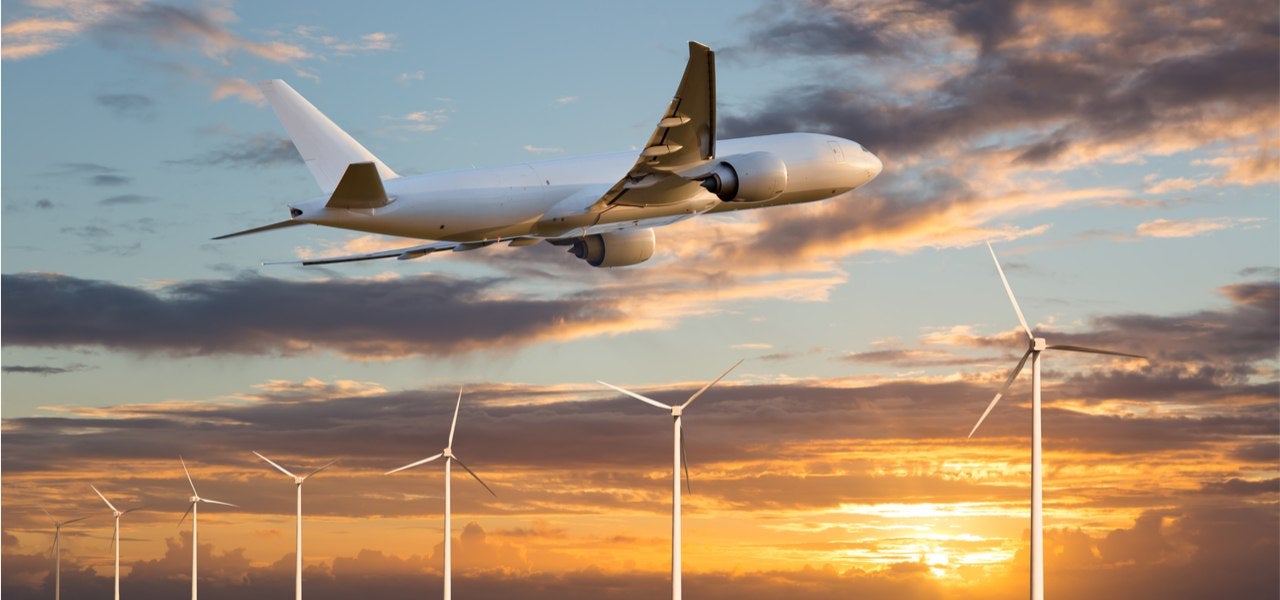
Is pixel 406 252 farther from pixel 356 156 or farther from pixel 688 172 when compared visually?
pixel 688 172

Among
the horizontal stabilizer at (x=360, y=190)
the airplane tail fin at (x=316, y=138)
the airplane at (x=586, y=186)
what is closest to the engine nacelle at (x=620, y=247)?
the airplane at (x=586, y=186)

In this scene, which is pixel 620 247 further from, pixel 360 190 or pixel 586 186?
pixel 360 190

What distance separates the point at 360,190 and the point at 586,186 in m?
11.8

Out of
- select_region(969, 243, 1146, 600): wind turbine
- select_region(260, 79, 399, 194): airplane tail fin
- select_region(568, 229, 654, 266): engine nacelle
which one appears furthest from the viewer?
select_region(568, 229, 654, 266): engine nacelle

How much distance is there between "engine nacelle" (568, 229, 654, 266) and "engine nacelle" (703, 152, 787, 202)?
6375 millimetres

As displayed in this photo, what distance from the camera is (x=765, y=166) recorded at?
244 feet

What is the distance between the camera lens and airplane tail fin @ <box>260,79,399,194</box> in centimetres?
7881

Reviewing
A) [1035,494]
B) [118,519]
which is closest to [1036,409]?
[1035,494]

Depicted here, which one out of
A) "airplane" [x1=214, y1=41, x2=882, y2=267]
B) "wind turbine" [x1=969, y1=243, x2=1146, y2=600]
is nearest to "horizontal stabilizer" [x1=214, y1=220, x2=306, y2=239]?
"airplane" [x1=214, y1=41, x2=882, y2=267]

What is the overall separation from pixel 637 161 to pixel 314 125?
1690 centimetres

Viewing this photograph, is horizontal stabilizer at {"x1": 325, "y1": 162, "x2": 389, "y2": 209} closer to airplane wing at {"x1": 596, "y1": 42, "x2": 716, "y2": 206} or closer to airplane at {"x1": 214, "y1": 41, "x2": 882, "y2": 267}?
airplane at {"x1": 214, "y1": 41, "x2": 882, "y2": 267}

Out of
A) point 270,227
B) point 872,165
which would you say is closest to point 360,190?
point 270,227

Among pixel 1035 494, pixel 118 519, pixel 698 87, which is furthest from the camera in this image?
pixel 118 519

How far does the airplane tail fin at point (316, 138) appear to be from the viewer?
78.8 m
